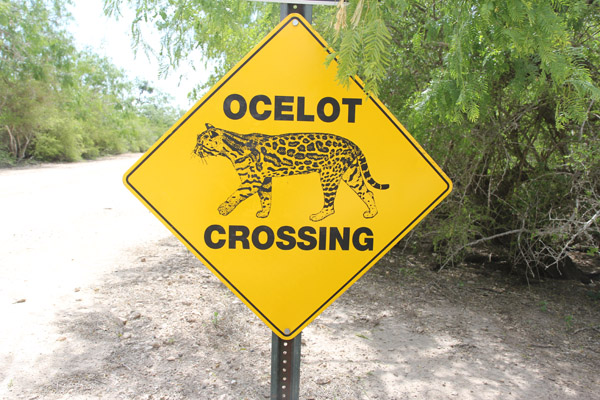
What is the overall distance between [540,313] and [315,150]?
4161 millimetres

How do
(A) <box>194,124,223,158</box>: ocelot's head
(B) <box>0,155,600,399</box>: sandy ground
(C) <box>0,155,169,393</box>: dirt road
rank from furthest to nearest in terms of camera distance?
(C) <box>0,155,169,393</box>: dirt road
(B) <box>0,155,600,399</box>: sandy ground
(A) <box>194,124,223,158</box>: ocelot's head

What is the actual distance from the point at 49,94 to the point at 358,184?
90.1 feet

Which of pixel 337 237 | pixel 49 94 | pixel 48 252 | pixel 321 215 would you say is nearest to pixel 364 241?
pixel 337 237

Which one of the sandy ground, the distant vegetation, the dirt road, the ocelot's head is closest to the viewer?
the ocelot's head

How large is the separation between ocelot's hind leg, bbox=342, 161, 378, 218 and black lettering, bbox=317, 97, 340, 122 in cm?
22

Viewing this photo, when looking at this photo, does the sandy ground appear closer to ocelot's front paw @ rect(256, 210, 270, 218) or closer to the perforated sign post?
the perforated sign post

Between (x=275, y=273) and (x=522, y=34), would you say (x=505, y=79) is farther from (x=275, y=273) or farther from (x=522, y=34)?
(x=275, y=273)

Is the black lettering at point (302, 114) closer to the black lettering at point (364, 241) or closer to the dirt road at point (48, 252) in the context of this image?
the black lettering at point (364, 241)

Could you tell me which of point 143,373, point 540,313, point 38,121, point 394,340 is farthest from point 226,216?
point 38,121

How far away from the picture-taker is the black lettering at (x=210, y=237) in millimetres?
2129

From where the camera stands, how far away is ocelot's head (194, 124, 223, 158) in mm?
2078

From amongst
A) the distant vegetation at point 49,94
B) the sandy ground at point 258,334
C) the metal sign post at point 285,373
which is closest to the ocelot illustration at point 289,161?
the metal sign post at point 285,373

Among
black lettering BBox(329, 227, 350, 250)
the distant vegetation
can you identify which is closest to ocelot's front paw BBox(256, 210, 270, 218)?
black lettering BBox(329, 227, 350, 250)

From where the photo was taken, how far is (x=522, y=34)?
173cm
